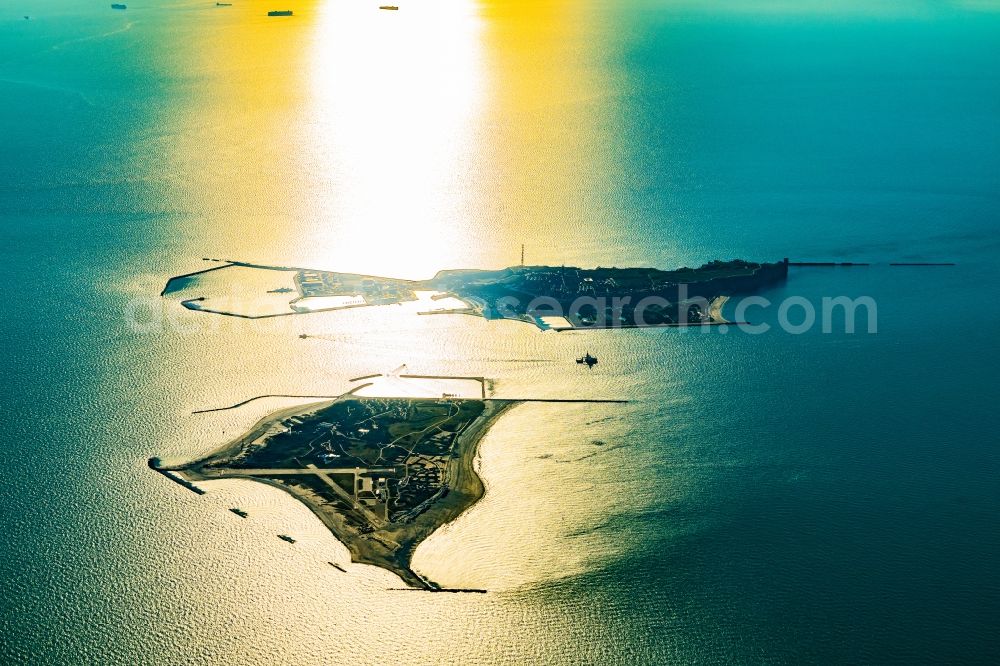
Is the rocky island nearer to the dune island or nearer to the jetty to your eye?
the dune island

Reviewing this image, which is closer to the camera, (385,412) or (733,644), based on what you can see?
(733,644)

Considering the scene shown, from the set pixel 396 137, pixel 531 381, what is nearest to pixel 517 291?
pixel 531 381

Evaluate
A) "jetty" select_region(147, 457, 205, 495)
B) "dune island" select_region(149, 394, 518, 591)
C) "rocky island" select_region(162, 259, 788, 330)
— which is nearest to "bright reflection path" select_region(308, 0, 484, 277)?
"rocky island" select_region(162, 259, 788, 330)

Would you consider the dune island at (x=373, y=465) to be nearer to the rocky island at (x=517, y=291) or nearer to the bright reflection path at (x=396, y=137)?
the rocky island at (x=517, y=291)

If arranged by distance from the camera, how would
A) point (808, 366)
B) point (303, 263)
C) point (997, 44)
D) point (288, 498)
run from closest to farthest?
point (288, 498)
point (808, 366)
point (303, 263)
point (997, 44)

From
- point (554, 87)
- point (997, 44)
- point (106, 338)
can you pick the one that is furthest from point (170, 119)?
point (997, 44)

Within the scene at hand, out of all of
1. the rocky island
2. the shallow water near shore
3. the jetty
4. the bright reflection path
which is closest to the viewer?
the shallow water near shore

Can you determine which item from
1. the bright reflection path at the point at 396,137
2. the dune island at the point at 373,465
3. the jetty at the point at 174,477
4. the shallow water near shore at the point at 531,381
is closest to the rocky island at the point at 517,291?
the shallow water near shore at the point at 531,381

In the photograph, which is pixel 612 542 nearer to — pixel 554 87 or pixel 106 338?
pixel 106 338
